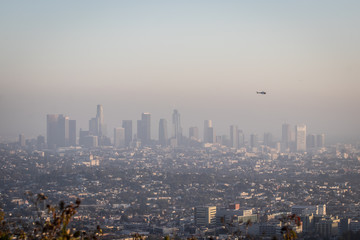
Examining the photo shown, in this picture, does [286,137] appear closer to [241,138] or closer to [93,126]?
[241,138]

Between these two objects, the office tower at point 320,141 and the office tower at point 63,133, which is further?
the office tower at point 320,141

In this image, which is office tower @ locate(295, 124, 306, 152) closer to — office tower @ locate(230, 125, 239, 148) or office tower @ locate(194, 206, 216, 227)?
office tower @ locate(230, 125, 239, 148)

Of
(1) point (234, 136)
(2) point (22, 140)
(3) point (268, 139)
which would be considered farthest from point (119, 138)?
(3) point (268, 139)

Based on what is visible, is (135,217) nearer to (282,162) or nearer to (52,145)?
(282,162)

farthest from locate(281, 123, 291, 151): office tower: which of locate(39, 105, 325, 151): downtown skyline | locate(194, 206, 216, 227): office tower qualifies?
locate(194, 206, 216, 227): office tower

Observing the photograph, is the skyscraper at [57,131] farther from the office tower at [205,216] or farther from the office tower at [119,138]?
the office tower at [205,216]

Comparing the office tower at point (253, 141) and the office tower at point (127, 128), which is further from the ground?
the office tower at point (127, 128)

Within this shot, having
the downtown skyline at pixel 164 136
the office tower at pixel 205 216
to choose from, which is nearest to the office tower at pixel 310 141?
the downtown skyline at pixel 164 136
